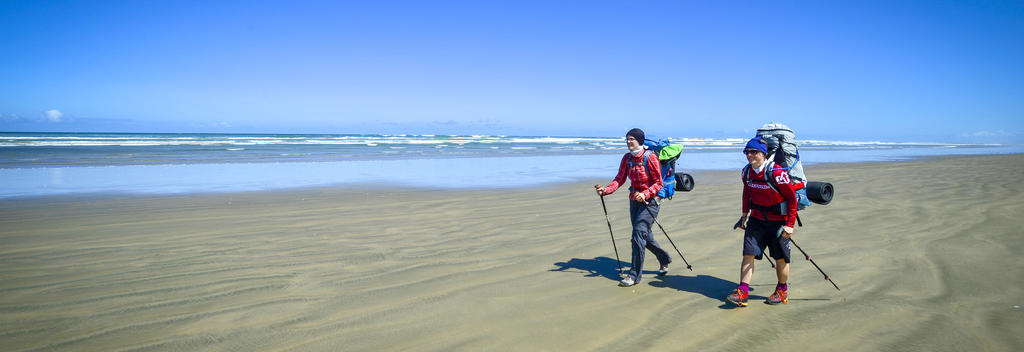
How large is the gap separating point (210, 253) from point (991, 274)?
8668 mm

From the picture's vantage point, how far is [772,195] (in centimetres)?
408

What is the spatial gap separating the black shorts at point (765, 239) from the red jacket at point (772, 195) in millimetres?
68

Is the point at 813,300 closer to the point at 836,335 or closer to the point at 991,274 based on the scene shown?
the point at 836,335

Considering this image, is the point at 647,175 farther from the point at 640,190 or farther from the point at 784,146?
the point at 784,146

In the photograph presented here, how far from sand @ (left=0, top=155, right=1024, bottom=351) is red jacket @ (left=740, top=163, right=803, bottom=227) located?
0.84 meters

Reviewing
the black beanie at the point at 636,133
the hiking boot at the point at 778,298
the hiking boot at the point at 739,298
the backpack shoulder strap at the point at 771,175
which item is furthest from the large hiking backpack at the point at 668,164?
the hiking boot at the point at 778,298

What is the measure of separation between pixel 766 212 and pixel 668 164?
104 cm

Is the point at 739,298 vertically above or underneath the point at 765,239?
underneath

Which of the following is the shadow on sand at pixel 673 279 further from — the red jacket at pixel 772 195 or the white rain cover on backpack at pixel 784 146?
the white rain cover on backpack at pixel 784 146

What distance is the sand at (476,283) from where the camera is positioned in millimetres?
3834

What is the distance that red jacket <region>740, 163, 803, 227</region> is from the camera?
398 cm

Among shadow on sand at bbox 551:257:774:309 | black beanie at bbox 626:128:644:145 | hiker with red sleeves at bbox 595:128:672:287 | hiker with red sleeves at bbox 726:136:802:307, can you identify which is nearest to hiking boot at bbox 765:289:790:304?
hiker with red sleeves at bbox 726:136:802:307

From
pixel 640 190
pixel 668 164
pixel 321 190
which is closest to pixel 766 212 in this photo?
pixel 668 164

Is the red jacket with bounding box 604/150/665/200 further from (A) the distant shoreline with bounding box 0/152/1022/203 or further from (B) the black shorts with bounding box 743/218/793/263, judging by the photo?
(A) the distant shoreline with bounding box 0/152/1022/203
